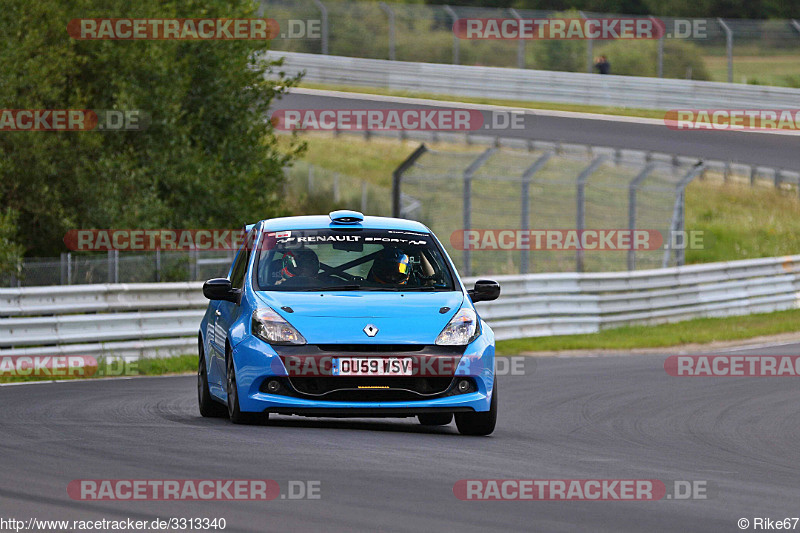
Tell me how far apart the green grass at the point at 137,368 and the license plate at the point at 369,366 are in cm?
669

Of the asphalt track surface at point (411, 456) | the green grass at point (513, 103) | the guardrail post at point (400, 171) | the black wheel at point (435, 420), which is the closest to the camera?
the asphalt track surface at point (411, 456)

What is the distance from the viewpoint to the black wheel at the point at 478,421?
32.7 feet

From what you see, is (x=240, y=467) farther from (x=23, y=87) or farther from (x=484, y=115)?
(x=484, y=115)

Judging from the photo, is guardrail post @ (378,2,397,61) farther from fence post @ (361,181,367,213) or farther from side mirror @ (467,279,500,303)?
side mirror @ (467,279,500,303)

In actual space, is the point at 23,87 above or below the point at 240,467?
above

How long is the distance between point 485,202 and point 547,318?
16192mm

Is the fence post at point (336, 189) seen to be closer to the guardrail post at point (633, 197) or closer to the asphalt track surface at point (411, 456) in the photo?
the guardrail post at point (633, 197)

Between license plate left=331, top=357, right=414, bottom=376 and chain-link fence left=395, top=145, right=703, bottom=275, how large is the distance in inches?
511

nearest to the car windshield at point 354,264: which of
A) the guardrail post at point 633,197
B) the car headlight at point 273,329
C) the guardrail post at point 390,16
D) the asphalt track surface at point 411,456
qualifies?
the car headlight at point 273,329

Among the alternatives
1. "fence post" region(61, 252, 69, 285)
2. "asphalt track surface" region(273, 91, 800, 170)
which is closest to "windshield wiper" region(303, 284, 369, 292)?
"fence post" region(61, 252, 69, 285)

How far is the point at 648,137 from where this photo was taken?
123ft

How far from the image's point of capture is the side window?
1096cm

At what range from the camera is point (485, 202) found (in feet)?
125

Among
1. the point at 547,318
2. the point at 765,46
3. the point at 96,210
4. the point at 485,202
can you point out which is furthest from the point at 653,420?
the point at 765,46
